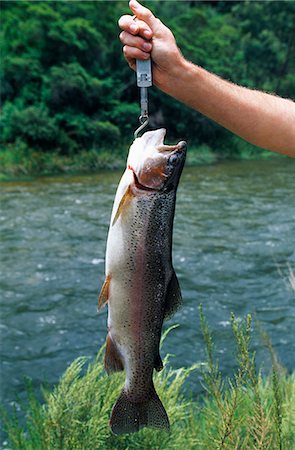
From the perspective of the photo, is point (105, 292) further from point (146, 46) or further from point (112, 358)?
point (146, 46)

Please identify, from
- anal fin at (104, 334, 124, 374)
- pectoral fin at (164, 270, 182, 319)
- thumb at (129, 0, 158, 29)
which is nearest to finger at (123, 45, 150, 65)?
thumb at (129, 0, 158, 29)

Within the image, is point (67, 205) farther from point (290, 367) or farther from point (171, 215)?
point (171, 215)

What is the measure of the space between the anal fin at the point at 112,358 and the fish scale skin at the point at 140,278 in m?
0.02

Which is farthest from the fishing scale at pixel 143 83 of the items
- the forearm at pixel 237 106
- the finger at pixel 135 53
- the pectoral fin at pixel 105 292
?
the pectoral fin at pixel 105 292

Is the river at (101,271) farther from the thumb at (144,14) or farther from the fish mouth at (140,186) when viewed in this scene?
the thumb at (144,14)

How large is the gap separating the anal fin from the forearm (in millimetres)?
889

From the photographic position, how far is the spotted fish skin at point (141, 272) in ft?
6.20

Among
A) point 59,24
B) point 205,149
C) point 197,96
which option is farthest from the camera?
point 205,149

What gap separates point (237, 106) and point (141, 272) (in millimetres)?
734

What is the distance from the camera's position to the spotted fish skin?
189 centimetres

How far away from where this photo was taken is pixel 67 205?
522 inches

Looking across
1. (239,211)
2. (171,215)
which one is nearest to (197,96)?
(171,215)

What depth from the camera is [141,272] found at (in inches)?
75.2

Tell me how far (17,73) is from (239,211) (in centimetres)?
1415
